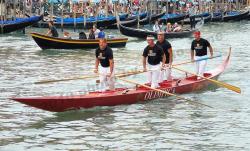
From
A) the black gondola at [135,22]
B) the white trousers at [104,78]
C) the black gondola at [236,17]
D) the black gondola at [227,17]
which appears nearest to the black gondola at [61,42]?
the black gondola at [135,22]

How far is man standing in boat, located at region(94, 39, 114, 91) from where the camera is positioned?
14148 millimetres

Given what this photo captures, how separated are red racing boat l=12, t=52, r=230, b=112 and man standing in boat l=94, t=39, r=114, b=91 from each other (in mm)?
244

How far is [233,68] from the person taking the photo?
22.2 meters

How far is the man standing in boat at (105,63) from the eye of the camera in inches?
557

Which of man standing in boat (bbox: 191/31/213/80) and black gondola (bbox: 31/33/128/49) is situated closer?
man standing in boat (bbox: 191/31/213/80)

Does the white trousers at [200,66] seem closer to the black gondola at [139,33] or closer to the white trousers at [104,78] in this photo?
the white trousers at [104,78]

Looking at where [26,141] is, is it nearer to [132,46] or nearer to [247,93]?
[247,93]

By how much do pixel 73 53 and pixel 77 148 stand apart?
15.2 meters

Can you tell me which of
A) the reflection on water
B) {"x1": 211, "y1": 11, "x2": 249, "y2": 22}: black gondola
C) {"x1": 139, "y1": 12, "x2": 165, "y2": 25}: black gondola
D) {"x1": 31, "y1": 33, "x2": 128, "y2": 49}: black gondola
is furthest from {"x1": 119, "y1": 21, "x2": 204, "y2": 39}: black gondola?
{"x1": 211, "y1": 11, "x2": 249, "y2": 22}: black gondola

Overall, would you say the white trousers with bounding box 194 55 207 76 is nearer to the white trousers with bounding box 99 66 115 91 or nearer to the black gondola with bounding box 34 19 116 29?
the white trousers with bounding box 99 66 115 91

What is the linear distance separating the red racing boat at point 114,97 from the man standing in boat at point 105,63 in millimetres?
244

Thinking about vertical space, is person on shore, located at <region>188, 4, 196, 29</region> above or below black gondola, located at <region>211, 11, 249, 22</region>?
above

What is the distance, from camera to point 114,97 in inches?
563

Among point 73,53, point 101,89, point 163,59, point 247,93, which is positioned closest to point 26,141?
point 101,89
